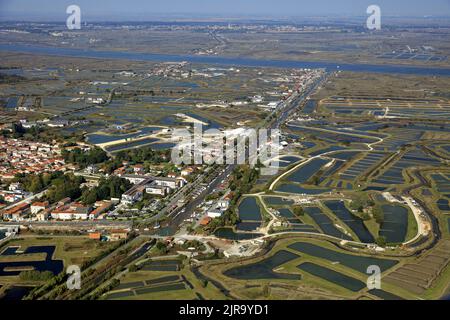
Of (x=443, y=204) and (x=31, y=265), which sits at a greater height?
(x=443, y=204)

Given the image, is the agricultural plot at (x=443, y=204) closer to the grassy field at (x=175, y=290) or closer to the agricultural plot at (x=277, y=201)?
the agricultural plot at (x=277, y=201)

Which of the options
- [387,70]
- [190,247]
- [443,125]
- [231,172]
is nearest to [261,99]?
[443,125]

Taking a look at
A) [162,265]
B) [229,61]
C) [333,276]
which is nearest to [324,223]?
[333,276]

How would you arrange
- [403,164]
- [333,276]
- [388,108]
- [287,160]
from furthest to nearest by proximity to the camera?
[388,108] < [287,160] < [403,164] < [333,276]

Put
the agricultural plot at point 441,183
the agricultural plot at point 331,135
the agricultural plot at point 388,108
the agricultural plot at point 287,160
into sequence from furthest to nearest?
1. the agricultural plot at point 388,108
2. the agricultural plot at point 331,135
3. the agricultural plot at point 287,160
4. the agricultural plot at point 441,183

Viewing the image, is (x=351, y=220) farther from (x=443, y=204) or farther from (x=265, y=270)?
(x=265, y=270)

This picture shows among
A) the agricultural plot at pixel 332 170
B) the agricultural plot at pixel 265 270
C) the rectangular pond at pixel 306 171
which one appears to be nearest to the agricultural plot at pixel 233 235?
the agricultural plot at pixel 265 270
